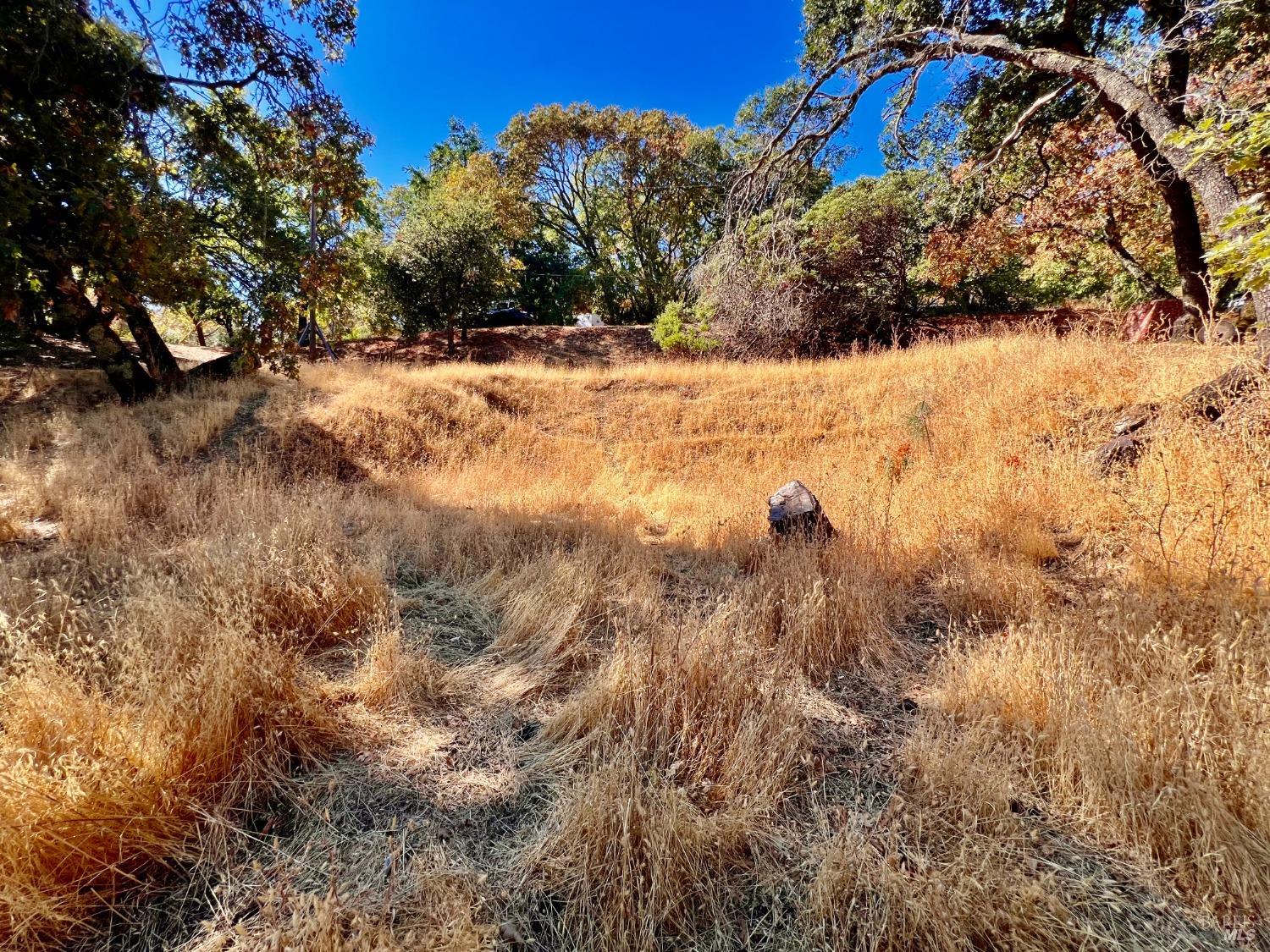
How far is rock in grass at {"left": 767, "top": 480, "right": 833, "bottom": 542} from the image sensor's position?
4.29 m

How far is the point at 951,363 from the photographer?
8281mm

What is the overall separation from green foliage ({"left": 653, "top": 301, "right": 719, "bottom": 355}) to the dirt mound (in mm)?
1482

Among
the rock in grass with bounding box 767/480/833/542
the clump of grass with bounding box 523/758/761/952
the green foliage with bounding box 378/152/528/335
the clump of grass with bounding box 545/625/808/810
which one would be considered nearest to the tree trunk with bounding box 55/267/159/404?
the clump of grass with bounding box 545/625/808/810

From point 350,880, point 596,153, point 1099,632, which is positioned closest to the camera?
point 350,880

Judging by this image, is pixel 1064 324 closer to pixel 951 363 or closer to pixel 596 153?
pixel 951 363

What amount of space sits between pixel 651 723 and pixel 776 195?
8.55 meters

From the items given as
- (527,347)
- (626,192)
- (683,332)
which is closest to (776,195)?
(683,332)

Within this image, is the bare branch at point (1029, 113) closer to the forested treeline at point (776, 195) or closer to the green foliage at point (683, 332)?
the forested treeline at point (776, 195)

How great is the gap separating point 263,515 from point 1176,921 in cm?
575

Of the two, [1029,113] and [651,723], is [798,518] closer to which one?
[651,723]

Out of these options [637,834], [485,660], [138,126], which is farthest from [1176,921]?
[138,126]

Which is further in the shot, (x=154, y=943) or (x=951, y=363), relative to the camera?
(x=951, y=363)

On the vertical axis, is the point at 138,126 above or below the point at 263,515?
above

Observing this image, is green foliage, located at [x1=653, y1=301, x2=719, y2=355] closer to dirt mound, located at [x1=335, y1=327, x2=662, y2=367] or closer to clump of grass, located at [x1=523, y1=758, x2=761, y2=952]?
dirt mound, located at [x1=335, y1=327, x2=662, y2=367]
